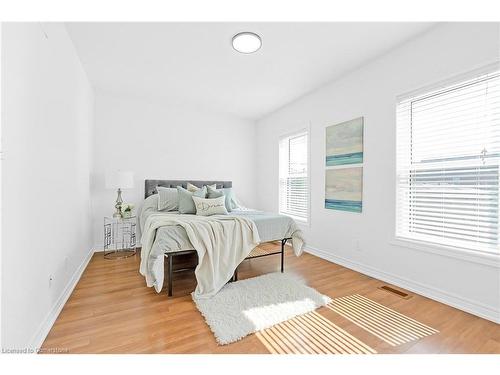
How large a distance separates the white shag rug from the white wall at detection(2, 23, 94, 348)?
117 cm

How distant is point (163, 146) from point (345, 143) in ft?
10.4

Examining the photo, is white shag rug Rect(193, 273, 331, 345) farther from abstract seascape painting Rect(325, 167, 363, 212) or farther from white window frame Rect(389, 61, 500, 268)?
abstract seascape painting Rect(325, 167, 363, 212)

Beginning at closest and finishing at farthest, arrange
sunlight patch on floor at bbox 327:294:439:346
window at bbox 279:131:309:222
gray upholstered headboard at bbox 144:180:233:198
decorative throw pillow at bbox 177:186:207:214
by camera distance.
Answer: sunlight patch on floor at bbox 327:294:439:346 < decorative throw pillow at bbox 177:186:207:214 < window at bbox 279:131:309:222 < gray upholstered headboard at bbox 144:180:233:198

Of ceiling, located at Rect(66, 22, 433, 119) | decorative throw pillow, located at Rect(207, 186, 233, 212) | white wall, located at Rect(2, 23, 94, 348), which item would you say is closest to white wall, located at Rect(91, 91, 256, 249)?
ceiling, located at Rect(66, 22, 433, 119)

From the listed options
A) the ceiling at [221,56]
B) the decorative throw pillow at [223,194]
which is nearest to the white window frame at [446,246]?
the ceiling at [221,56]

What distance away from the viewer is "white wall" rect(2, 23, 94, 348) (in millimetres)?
1274

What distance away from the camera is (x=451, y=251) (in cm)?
214

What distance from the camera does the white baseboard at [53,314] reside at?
5.04ft

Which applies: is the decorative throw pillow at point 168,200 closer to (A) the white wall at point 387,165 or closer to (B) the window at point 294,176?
(B) the window at point 294,176

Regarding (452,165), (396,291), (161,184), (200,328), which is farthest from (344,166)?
(161,184)

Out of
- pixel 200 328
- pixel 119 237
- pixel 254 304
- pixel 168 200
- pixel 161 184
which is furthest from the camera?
pixel 161 184

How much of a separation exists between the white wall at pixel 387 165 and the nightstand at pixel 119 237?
3.01 m

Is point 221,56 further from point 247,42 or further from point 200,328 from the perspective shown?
point 200,328
